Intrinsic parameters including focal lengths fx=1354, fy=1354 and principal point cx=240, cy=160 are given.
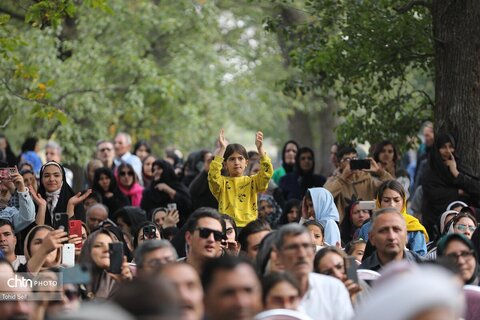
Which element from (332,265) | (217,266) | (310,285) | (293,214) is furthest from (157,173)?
(217,266)

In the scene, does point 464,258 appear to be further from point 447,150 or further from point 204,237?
point 447,150

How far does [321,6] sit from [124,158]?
5.50 meters

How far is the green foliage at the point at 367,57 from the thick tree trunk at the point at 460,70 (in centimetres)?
104

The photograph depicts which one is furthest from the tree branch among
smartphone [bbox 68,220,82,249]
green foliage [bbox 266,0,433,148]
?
smartphone [bbox 68,220,82,249]

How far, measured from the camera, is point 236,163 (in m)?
14.8

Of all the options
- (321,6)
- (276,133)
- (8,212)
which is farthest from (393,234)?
(276,133)

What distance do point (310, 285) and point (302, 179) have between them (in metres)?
10.1

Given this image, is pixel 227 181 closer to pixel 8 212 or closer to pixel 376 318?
pixel 8 212

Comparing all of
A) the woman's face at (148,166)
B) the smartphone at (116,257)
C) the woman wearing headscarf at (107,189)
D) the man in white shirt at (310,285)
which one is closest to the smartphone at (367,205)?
the woman wearing headscarf at (107,189)

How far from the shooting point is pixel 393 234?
11141 mm

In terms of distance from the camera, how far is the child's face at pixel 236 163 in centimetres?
1475

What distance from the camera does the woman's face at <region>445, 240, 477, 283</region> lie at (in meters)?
10.1

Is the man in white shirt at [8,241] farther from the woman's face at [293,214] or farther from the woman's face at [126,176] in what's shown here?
the woman's face at [126,176]

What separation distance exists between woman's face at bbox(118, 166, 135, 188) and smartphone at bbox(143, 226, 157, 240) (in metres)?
6.06
